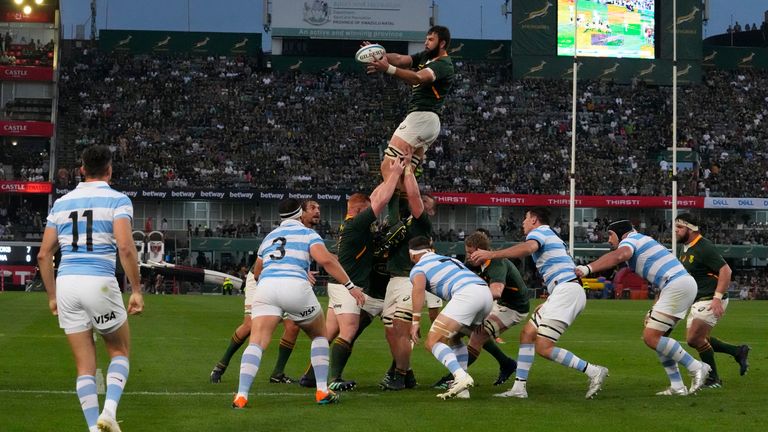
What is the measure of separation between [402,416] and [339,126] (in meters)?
64.5

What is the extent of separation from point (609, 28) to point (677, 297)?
67.9 meters

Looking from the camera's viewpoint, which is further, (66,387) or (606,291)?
(606,291)

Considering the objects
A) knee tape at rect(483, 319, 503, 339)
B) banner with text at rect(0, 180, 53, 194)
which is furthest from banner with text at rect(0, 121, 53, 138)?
knee tape at rect(483, 319, 503, 339)

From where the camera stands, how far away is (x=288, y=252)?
12102mm

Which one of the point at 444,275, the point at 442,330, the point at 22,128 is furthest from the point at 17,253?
the point at 442,330

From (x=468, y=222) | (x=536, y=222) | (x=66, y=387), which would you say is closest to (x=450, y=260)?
(x=536, y=222)

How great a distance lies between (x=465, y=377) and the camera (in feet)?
42.1

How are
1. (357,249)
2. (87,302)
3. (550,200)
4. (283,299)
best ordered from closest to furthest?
(87,302), (283,299), (357,249), (550,200)

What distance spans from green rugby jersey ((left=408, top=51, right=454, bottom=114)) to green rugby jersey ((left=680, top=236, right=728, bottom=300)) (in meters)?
4.44

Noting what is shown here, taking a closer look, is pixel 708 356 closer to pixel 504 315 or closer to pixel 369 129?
pixel 504 315

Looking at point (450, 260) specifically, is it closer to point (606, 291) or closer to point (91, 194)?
point (91, 194)

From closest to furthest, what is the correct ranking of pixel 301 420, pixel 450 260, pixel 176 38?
pixel 301 420 → pixel 450 260 → pixel 176 38

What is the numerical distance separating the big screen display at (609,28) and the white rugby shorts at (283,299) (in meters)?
69.0

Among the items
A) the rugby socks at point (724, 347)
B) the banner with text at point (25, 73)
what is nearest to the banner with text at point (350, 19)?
the banner with text at point (25, 73)
